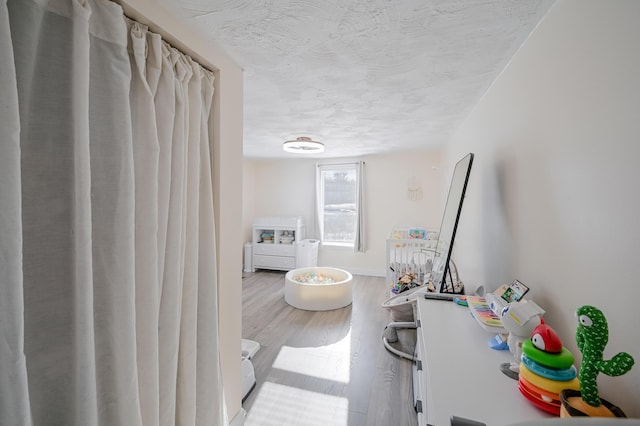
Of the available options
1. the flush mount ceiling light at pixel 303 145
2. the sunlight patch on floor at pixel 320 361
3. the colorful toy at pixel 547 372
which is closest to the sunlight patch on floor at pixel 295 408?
the sunlight patch on floor at pixel 320 361

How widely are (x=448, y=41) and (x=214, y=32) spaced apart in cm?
113

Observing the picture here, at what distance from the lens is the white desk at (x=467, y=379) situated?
2.28 ft

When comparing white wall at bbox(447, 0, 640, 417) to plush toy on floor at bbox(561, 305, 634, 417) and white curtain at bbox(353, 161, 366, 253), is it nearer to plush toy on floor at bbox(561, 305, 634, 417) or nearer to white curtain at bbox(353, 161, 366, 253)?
plush toy on floor at bbox(561, 305, 634, 417)

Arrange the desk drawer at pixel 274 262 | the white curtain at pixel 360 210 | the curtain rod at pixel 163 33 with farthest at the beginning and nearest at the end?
the desk drawer at pixel 274 262, the white curtain at pixel 360 210, the curtain rod at pixel 163 33

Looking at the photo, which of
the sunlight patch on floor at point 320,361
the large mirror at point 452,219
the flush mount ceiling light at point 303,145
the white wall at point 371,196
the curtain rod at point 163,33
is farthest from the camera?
the white wall at point 371,196

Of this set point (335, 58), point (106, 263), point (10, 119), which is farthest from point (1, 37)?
point (335, 58)

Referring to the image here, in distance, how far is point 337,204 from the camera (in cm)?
515

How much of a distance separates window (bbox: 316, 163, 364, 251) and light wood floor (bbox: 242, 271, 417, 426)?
191 cm

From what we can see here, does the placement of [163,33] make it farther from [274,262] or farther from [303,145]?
[274,262]

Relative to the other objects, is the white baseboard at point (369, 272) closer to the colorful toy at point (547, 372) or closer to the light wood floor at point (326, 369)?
the light wood floor at point (326, 369)

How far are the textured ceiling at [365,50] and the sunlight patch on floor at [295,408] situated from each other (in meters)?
2.21

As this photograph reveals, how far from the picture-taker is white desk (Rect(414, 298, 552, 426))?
0.70 m

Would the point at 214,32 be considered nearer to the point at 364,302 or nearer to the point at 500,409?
the point at 500,409

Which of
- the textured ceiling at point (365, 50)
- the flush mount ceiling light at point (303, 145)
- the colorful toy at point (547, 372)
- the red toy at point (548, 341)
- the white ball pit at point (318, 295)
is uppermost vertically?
the textured ceiling at point (365, 50)
